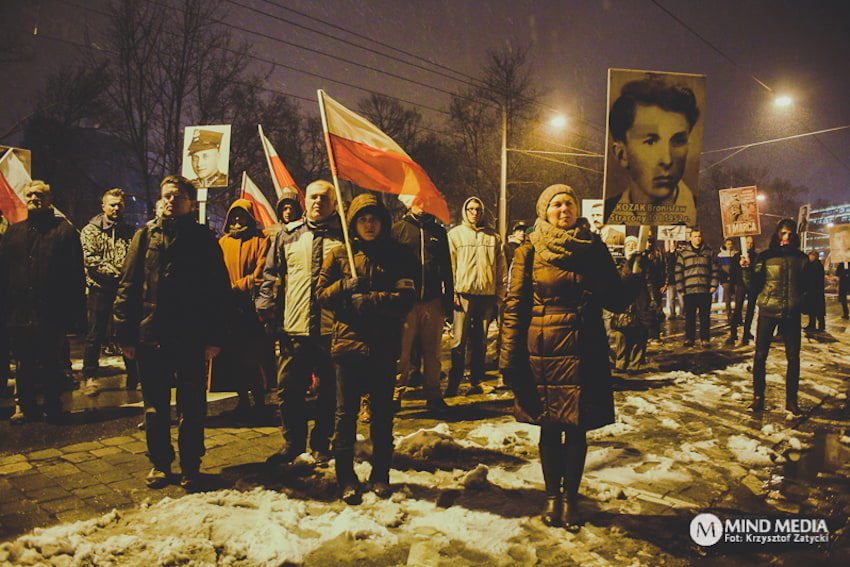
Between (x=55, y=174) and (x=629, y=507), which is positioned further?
(x=55, y=174)

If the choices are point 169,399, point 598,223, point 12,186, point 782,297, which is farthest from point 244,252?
point 598,223

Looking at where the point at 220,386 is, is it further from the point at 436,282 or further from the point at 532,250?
the point at 532,250

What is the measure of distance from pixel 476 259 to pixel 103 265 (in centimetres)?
468

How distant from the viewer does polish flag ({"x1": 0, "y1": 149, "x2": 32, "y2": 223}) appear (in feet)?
29.1

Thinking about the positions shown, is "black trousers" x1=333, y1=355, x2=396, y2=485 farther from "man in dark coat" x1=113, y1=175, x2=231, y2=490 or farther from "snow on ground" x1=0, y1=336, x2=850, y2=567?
"man in dark coat" x1=113, y1=175, x2=231, y2=490

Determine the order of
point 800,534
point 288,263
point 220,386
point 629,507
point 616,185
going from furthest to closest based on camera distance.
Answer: point 616,185
point 220,386
point 288,263
point 629,507
point 800,534

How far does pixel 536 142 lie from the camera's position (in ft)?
117

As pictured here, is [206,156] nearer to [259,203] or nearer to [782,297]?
[259,203]

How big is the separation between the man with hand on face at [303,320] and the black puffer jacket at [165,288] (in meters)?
0.62

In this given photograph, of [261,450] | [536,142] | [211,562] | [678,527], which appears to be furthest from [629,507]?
[536,142]

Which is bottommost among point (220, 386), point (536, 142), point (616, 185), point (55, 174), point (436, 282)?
point (220, 386)

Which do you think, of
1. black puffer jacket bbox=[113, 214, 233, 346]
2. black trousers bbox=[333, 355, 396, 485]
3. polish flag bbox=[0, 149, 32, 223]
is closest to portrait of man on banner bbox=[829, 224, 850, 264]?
black trousers bbox=[333, 355, 396, 485]

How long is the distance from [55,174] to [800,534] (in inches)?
1263

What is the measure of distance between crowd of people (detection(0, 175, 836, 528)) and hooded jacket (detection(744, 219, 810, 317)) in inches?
0.6
